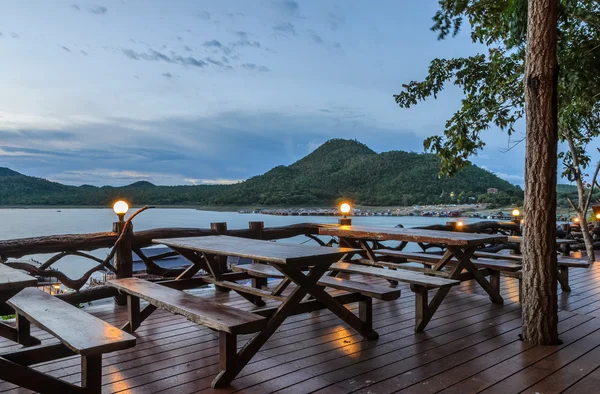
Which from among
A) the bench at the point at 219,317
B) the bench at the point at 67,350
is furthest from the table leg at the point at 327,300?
the bench at the point at 67,350

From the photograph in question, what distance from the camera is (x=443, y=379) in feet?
7.31

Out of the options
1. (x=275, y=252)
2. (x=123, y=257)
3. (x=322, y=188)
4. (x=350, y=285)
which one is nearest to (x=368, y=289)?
(x=350, y=285)

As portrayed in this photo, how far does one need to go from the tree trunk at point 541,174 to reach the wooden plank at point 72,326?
8.00 ft

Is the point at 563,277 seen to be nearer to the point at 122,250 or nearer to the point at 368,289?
the point at 368,289

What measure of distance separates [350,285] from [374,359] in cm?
61

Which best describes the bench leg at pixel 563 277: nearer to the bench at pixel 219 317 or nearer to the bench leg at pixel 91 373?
the bench at pixel 219 317

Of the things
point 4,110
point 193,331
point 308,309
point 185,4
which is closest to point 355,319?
point 308,309

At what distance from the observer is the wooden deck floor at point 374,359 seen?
2.15 metres

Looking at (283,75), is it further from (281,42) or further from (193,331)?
(193,331)

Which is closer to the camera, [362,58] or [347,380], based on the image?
[347,380]

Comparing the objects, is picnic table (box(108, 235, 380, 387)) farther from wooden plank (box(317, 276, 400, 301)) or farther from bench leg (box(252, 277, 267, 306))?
bench leg (box(252, 277, 267, 306))

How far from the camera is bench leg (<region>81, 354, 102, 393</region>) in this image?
66.5 inches

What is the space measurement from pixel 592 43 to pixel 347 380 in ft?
18.1

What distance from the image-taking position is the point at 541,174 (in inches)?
106
